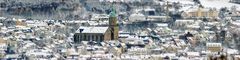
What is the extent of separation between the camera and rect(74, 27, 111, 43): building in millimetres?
65312

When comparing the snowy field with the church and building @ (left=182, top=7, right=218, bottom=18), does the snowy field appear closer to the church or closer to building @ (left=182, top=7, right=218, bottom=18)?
building @ (left=182, top=7, right=218, bottom=18)

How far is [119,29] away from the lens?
71938 mm

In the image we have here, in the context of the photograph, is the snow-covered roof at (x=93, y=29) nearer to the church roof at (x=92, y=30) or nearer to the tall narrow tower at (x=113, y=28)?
the church roof at (x=92, y=30)

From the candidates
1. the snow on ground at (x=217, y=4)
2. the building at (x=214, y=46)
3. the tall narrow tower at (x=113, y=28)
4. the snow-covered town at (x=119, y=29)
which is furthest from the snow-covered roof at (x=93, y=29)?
the snow on ground at (x=217, y=4)

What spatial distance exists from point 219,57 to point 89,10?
6363 centimetres

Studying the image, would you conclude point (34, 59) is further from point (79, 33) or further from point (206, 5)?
point (206, 5)

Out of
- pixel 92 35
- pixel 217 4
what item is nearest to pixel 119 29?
pixel 92 35

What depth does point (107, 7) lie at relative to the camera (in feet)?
297

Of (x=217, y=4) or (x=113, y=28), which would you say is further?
(x=217, y=4)

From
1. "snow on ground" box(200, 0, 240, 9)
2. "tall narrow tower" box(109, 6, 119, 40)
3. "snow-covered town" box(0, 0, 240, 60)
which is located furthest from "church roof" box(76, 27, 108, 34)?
"snow on ground" box(200, 0, 240, 9)

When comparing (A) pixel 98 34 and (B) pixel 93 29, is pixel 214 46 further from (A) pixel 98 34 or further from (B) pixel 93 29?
(B) pixel 93 29

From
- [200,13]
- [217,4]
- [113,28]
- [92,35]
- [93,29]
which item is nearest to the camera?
[92,35]

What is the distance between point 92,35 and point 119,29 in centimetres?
592

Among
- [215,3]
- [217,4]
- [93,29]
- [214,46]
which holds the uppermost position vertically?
[214,46]
